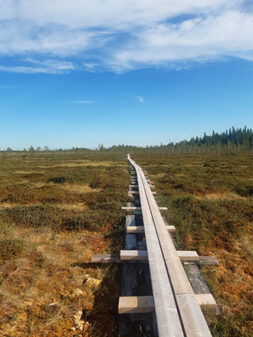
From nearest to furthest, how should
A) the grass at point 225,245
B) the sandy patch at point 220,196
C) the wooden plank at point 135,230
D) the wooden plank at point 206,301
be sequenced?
the wooden plank at point 206,301 → the grass at point 225,245 → the wooden plank at point 135,230 → the sandy patch at point 220,196

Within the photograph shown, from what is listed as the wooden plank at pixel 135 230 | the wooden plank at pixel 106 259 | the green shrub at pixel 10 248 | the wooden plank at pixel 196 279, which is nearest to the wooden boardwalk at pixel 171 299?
the wooden plank at pixel 196 279

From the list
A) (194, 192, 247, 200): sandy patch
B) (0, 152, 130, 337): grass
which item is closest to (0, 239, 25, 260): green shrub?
(0, 152, 130, 337): grass

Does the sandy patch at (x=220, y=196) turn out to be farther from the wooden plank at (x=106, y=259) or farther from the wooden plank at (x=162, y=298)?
the wooden plank at (x=106, y=259)

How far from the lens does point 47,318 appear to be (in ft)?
8.75

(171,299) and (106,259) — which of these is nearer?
(171,299)

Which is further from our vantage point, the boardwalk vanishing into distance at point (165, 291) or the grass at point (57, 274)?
the grass at point (57, 274)

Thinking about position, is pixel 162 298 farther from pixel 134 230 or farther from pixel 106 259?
pixel 134 230

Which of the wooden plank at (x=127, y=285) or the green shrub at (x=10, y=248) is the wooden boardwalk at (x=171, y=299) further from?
the green shrub at (x=10, y=248)

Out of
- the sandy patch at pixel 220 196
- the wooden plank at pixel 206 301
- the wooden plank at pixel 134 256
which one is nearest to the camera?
the wooden plank at pixel 206 301

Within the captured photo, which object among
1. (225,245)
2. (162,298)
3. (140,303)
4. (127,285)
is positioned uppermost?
(162,298)

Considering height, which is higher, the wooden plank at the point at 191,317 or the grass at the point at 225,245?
the wooden plank at the point at 191,317

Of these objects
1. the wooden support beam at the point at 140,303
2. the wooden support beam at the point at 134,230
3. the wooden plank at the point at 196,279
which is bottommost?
the wooden plank at the point at 196,279

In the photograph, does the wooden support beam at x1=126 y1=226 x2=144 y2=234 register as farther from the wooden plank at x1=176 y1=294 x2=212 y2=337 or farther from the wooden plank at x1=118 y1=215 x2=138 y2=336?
the wooden plank at x1=176 y1=294 x2=212 y2=337

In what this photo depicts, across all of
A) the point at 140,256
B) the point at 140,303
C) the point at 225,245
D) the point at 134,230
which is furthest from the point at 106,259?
the point at 225,245
